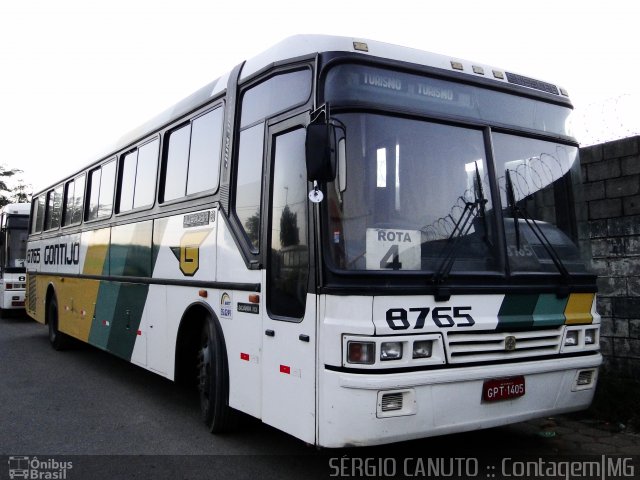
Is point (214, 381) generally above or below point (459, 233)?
below

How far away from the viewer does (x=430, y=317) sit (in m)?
4.08

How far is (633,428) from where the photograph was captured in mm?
5586

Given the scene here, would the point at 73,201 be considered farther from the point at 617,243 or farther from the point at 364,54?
the point at 617,243

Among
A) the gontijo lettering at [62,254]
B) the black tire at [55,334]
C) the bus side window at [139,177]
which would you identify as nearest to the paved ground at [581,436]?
the bus side window at [139,177]

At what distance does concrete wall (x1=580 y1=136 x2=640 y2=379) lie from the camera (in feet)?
20.6

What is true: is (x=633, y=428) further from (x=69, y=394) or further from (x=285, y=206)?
(x=69, y=394)

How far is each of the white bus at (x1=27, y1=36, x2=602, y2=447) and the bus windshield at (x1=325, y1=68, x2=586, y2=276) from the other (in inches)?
0.5

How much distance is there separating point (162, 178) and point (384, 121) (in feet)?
11.3

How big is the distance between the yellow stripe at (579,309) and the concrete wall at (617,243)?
5.66 ft

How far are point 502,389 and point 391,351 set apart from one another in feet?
3.17

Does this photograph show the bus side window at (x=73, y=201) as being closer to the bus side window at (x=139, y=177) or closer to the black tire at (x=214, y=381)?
the bus side window at (x=139, y=177)

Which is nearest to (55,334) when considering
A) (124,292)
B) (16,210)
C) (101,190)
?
(101,190)

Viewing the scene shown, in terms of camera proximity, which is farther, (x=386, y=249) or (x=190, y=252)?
(x=190, y=252)

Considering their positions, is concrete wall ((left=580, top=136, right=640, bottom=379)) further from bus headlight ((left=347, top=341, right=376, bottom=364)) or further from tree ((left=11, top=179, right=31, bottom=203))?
tree ((left=11, top=179, right=31, bottom=203))
